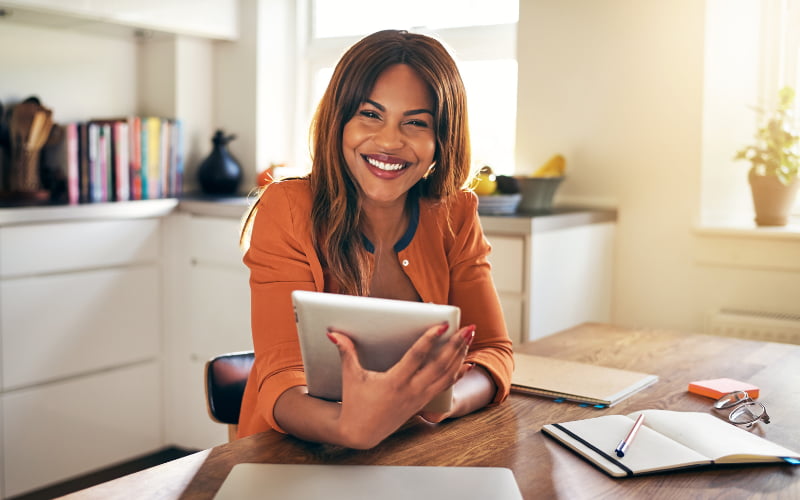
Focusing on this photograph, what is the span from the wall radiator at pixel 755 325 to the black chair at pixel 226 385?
1699 millimetres

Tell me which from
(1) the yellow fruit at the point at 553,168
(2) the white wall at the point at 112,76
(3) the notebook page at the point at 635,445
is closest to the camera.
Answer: (3) the notebook page at the point at 635,445

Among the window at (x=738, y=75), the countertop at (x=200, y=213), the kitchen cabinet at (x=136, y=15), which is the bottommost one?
the countertop at (x=200, y=213)

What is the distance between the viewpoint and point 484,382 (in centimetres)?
127

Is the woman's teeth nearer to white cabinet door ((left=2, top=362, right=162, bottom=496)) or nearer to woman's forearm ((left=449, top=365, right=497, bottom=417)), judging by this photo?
woman's forearm ((left=449, top=365, right=497, bottom=417))

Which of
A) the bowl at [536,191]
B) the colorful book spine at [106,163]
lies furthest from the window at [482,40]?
the colorful book spine at [106,163]

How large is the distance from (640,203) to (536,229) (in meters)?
0.59

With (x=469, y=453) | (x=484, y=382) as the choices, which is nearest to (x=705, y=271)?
(x=484, y=382)

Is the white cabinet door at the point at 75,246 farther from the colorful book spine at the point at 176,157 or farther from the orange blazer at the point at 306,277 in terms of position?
the orange blazer at the point at 306,277

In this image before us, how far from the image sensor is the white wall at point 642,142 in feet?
8.37

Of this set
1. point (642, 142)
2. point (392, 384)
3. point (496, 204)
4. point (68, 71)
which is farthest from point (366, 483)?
point (68, 71)

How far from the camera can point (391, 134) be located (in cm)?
134

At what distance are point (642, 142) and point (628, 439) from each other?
1.80m

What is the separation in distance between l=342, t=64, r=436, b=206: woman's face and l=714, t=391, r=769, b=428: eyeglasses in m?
0.63

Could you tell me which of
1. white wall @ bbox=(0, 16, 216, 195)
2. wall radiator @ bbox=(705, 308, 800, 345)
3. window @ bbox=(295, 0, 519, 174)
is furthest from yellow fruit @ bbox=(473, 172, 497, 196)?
white wall @ bbox=(0, 16, 216, 195)
